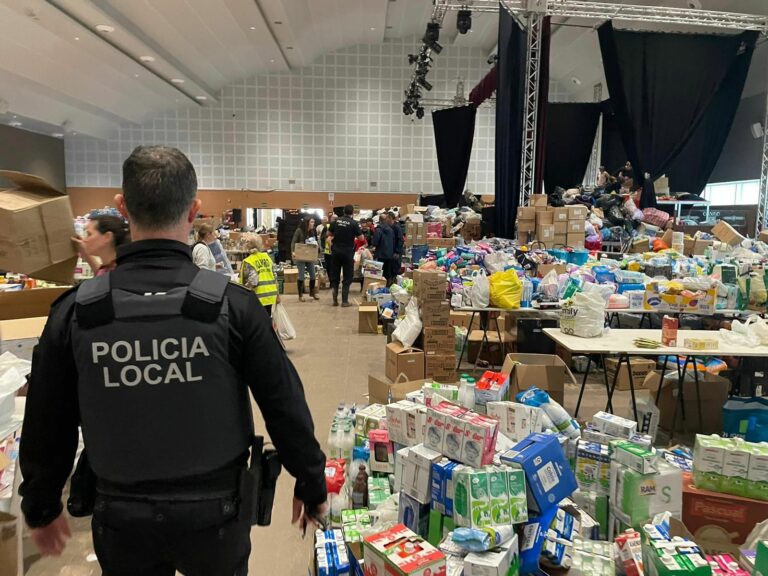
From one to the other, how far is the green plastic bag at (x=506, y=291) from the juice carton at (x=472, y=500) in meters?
3.36

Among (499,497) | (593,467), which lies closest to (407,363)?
(593,467)

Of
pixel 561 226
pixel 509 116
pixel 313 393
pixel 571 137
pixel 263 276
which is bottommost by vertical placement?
pixel 313 393

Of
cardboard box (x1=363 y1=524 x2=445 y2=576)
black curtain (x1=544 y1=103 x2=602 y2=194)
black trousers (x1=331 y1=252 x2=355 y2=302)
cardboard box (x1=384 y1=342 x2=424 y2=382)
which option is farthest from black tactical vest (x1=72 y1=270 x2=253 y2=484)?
black curtain (x1=544 y1=103 x2=602 y2=194)

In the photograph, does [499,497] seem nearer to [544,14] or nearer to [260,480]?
[260,480]

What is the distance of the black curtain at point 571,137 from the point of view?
12.9 m

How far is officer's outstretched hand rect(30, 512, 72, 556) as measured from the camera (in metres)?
1.37

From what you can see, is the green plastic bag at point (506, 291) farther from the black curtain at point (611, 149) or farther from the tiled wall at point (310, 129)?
the tiled wall at point (310, 129)

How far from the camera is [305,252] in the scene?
9.82 m

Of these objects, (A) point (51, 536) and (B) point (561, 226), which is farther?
(B) point (561, 226)

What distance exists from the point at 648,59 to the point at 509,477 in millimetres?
9817

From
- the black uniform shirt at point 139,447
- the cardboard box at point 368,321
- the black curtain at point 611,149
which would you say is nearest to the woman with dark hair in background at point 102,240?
the black uniform shirt at point 139,447

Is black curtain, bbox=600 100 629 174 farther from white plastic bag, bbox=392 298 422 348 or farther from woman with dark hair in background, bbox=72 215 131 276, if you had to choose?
woman with dark hair in background, bbox=72 215 131 276

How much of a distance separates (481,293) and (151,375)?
4173mm

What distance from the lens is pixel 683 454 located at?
2967 millimetres
